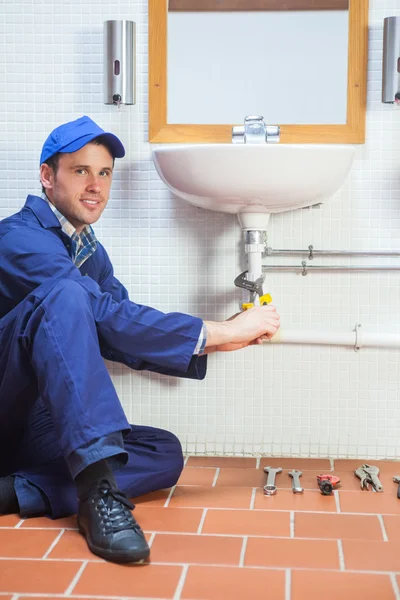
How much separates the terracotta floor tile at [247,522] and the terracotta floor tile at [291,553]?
0.06 metres

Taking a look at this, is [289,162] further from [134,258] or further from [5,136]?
[5,136]

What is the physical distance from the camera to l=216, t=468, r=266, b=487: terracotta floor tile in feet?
7.16

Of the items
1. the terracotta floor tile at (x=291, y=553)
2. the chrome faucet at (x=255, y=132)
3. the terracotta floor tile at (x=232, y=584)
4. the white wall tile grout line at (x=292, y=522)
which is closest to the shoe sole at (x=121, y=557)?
the terracotta floor tile at (x=232, y=584)

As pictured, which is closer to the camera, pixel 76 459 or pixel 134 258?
pixel 76 459

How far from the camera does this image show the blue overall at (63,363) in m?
1.68

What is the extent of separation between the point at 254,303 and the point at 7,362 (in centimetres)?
72

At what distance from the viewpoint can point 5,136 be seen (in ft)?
8.15

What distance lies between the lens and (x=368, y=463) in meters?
2.39

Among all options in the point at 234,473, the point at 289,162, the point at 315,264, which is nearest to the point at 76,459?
the point at 234,473

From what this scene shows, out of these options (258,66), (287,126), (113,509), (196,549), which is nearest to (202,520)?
(196,549)

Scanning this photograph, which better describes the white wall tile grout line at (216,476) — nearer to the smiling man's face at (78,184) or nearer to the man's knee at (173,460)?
the man's knee at (173,460)

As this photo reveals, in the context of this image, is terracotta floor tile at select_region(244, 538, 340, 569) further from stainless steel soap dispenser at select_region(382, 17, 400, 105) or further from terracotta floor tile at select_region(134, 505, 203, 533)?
stainless steel soap dispenser at select_region(382, 17, 400, 105)

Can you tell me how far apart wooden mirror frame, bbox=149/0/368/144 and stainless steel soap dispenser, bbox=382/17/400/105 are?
0.07 m

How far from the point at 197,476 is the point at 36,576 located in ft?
2.58
